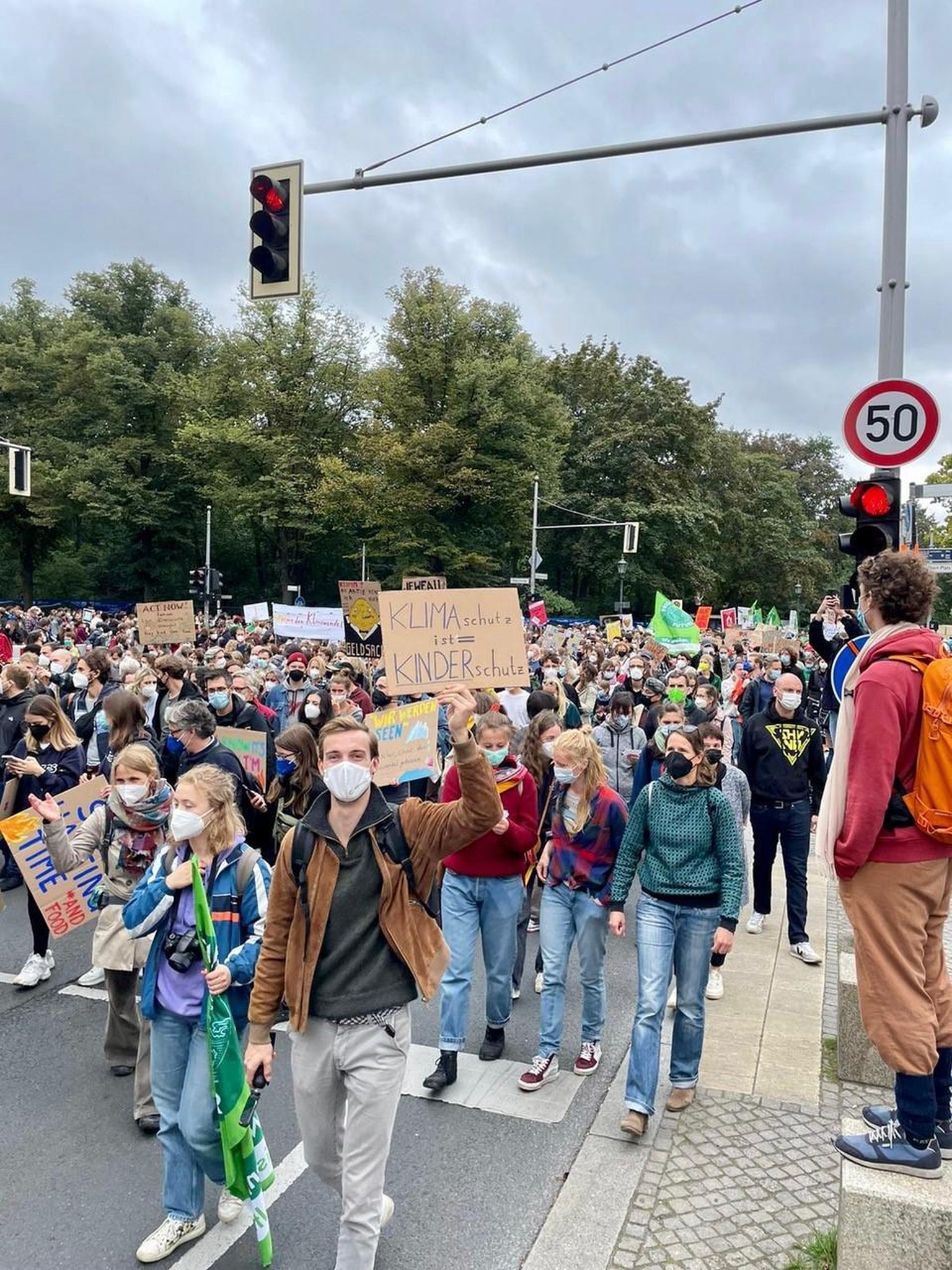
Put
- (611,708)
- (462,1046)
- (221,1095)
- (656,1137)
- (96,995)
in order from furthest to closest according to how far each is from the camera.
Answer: (611,708) < (96,995) < (462,1046) < (656,1137) < (221,1095)

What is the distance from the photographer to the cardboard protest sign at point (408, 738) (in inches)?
283

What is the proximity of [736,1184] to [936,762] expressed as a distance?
2243 mm

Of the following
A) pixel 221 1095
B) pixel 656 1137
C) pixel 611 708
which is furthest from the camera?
pixel 611 708

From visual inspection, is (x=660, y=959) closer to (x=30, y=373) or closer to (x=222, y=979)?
(x=222, y=979)

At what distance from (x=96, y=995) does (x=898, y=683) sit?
5.34m

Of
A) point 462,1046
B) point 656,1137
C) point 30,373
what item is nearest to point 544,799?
point 462,1046

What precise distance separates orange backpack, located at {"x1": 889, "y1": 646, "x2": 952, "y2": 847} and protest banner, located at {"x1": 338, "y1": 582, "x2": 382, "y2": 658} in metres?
12.6

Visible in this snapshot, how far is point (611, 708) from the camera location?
8.55m

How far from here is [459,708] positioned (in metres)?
3.30

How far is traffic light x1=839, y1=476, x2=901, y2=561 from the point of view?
20.4 ft

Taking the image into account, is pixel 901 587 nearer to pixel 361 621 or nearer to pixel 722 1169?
pixel 722 1169

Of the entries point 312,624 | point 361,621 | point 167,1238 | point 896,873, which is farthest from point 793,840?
point 312,624

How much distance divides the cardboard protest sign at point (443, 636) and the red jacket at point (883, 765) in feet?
7.66

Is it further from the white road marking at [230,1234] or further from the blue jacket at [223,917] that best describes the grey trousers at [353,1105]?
the blue jacket at [223,917]
